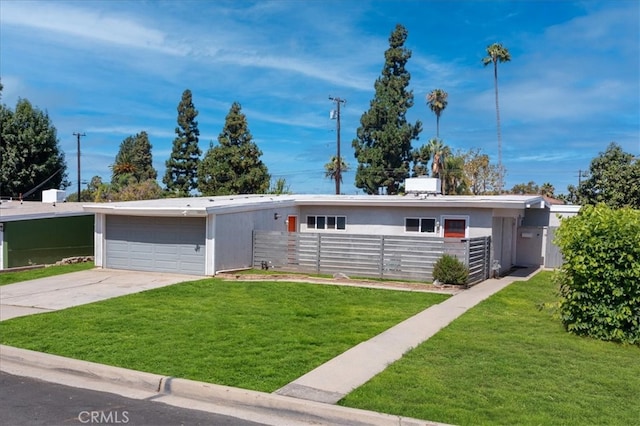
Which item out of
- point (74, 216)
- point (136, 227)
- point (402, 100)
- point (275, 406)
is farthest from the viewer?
point (402, 100)

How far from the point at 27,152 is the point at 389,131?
2627 cm

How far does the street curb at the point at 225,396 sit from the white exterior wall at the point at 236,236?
389 inches

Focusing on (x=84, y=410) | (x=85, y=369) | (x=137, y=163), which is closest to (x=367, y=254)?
(x=85, y=369)

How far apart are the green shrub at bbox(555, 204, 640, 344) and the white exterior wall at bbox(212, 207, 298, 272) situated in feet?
36.6

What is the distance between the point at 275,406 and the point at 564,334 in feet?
19.4

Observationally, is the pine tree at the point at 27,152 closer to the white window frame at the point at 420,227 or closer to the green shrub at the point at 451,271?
the white window frame at the point at 420,227

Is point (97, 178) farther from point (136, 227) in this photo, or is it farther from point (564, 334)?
→ point (564, 334)

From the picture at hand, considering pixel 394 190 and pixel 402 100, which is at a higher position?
pixel 402 100

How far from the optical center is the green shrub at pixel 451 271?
15.3m

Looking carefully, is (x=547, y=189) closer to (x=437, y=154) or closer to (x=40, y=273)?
(x=437, y=154)

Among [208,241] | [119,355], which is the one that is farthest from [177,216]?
[119,355]

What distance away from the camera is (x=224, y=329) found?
31.3ft

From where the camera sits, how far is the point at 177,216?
18.1 m

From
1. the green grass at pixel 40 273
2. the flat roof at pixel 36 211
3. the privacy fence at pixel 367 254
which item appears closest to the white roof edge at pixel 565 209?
the privacy fence at pixel 367 254
